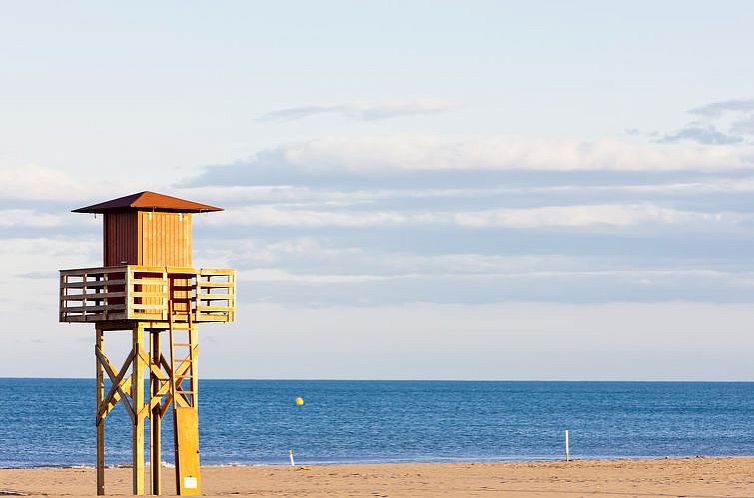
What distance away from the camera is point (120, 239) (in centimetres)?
2941

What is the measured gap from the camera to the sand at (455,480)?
102 feet

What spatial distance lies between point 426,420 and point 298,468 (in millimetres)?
64814

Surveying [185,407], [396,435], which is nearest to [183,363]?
[185,407]

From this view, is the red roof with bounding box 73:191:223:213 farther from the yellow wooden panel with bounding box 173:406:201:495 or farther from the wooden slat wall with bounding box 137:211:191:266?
the yellow wooden panel with bounding box 173:406:201:495

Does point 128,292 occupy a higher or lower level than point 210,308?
higher

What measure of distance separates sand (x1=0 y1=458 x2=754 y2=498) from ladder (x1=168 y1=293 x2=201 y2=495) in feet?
6.53

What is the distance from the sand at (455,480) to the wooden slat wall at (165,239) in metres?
6.19

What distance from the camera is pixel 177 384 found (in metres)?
30.1

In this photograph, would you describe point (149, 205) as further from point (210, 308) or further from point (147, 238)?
point (210, 308)

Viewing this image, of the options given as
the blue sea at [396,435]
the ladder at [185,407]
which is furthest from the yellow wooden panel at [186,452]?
the blue sea at [396,435]

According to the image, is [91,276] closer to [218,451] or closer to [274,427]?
[218,451]

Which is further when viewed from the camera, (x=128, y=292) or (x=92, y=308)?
(x=92, y=308)

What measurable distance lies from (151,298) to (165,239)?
146 cm

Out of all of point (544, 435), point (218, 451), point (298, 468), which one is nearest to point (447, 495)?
point (298, 468)
